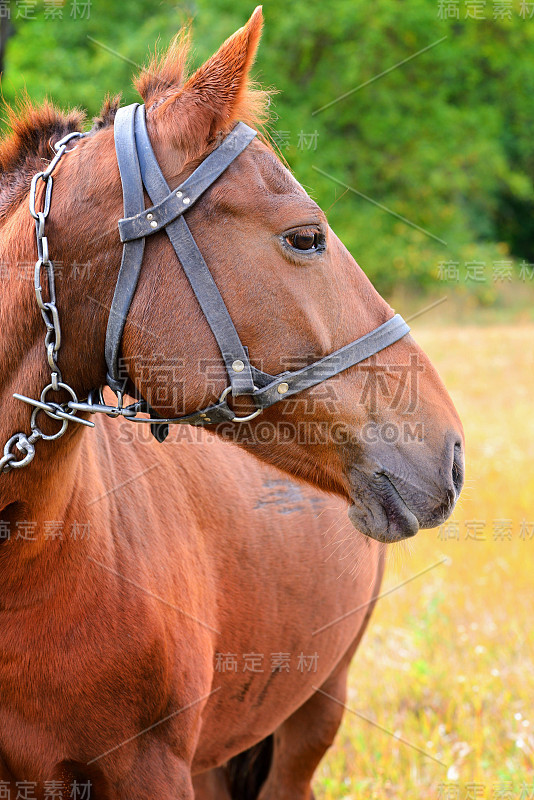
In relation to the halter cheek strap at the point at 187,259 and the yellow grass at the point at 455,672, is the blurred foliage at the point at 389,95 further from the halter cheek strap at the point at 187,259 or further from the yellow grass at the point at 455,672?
the halter cheek strap at the point at 187,259

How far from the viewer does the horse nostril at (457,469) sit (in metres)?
2.08

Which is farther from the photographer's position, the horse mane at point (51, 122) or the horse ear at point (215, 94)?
the horse mane at point (51, 122)

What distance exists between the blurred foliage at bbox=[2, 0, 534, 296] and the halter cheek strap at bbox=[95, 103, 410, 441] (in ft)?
59.7

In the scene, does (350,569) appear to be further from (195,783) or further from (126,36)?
(126,36)

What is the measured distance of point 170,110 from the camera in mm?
2035

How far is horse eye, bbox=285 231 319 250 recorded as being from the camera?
1.99 m

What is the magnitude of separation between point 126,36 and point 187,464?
66.1 feet

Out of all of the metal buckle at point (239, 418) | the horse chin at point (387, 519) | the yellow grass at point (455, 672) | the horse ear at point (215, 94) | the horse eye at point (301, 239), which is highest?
the horse ear at point (215, 94)

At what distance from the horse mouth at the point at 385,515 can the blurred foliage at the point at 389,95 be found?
Result: 1861 centimetres

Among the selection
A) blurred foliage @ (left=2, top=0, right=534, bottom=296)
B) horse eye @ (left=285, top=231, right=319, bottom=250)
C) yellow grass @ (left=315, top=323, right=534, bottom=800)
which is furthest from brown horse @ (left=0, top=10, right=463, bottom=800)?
blurred foliage @ (left=2, top=0, right=534, bottom=296)

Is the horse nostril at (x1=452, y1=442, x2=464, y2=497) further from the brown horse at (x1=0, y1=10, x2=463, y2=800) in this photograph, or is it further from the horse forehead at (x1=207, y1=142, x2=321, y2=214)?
the horse forehead at (x1=207, y1=142, x2=321, y2=214)

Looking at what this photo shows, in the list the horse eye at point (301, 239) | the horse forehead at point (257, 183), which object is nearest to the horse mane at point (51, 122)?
the horse forehead at point (257, 183)

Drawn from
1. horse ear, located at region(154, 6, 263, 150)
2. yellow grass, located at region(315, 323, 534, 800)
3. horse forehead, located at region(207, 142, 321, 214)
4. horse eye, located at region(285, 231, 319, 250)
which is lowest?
yellow grass, located at region(315, 323, 534, 800)

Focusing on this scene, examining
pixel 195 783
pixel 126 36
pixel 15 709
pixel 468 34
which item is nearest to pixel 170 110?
pixel 15 709
